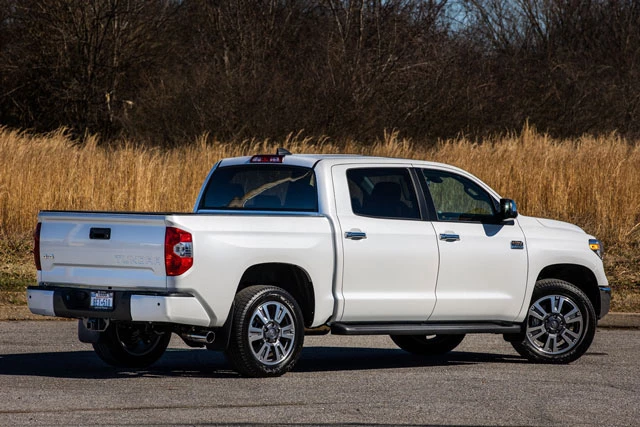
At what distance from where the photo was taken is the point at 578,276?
11.6 m

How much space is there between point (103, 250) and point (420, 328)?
108 inches

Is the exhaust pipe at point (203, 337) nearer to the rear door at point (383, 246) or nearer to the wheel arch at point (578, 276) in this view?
the rear door at point (383, 246)

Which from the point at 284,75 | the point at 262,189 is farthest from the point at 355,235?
the point at 284,75

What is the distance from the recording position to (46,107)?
125 ft

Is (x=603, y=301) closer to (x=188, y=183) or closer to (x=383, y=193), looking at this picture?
(x=383, y=193)

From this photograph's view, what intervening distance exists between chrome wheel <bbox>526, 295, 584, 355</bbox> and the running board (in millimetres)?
217

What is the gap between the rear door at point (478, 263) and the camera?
10422 millimetres

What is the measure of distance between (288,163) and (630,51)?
34414 millimetres

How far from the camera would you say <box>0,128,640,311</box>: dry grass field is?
1938 cm

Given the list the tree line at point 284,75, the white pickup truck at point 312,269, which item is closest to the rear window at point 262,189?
the white pickup truck at point 312,269

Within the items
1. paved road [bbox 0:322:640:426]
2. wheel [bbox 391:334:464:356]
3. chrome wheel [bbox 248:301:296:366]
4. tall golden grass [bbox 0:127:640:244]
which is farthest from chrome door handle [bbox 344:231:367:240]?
tall golden grass [bbox 0:127:640:244]

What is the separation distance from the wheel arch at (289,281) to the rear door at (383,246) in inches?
11.0

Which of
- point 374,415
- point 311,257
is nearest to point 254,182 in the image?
point 311,257

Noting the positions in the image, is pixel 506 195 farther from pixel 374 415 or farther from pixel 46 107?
pixel 46 107
